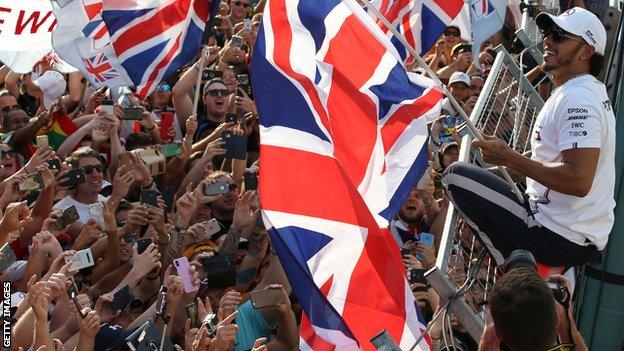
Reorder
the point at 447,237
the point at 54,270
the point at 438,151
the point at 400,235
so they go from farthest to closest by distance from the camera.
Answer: the point at 438,151 → the point at 400,235 → the point at 54,270 → the point at 447,237

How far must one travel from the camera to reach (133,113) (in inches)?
460

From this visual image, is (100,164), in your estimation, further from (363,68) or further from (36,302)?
(363,68)

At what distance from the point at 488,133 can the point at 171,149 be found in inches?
148

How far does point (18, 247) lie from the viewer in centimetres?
960

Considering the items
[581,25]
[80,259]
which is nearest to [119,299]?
[80,259]

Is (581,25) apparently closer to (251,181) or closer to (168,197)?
(251,181)

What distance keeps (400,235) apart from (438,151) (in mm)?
1295

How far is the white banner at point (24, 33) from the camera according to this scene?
11.6 metres

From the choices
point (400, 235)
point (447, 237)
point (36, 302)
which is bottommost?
point (400, 235)

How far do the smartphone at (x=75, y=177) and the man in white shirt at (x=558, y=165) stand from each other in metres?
4.48

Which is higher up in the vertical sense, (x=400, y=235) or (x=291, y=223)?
(x=291, y=223)

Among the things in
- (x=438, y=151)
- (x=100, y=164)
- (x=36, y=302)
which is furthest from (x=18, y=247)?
(x=438, y=151)

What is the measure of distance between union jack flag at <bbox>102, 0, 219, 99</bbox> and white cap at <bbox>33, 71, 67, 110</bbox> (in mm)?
1577

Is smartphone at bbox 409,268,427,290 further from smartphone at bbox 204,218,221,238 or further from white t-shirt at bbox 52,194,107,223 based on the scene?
white t-shirt at bbox 52,194,107,223
